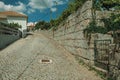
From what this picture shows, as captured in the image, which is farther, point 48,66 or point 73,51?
point 73,51

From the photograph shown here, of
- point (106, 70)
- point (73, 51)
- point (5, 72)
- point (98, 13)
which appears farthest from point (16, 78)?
point (73, 51)

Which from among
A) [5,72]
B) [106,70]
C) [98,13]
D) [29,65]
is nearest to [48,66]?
[29,65]

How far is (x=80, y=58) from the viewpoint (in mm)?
10047

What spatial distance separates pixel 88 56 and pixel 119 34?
2.33 meters

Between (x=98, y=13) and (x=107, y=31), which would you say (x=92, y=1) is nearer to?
(x=98, y=13)

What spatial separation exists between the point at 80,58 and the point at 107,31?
251cm

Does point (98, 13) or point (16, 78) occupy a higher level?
point (98, 13)

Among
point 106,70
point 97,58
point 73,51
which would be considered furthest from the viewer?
point 73,51

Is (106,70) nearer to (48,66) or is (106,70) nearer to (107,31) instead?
(107,31)

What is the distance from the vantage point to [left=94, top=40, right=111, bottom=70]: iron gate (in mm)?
7456

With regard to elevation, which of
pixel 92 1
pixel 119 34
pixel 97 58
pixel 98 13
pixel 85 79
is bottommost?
pixel 85 79

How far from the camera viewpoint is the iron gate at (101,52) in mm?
7456

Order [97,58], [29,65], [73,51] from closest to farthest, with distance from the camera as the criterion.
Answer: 1. [97,58]
2. [29,65]
3. [73,51]

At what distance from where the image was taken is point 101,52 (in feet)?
25.6
